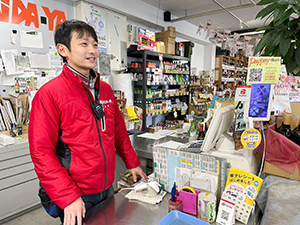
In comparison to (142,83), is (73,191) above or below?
below

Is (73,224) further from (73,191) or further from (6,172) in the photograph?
(6,172)

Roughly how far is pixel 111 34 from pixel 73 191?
360 centimetres

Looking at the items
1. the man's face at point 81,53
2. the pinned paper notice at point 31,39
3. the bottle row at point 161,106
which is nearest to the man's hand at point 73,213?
the man's face at point 81,53

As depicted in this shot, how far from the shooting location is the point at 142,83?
13.9 feet

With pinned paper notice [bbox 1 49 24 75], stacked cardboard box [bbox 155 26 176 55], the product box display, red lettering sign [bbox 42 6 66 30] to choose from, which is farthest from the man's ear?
stacked cardboard box [bbox 155 26 176 55]

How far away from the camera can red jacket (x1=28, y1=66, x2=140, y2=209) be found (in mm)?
1045

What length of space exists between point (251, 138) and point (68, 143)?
3.38 feet

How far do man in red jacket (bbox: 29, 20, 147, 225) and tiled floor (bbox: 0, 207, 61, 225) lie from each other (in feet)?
5.78

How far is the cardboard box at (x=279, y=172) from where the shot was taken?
50.4 inches

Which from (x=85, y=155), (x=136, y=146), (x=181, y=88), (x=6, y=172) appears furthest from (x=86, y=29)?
(x=181, y=88)

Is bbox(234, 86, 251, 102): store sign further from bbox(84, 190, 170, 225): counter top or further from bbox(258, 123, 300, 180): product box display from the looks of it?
A: bbox(84, 190, 170, 225): counter top

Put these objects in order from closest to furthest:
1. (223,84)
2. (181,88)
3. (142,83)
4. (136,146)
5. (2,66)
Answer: (136,146), (2,66), (142,83), (181,88), (223,84)

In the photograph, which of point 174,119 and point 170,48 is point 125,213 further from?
point 174,119

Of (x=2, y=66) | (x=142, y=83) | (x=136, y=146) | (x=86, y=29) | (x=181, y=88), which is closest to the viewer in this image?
(x=86, y=29)
